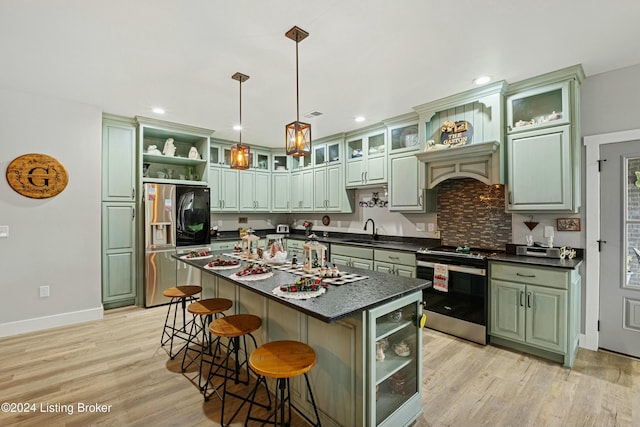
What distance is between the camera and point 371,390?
166 centimetres

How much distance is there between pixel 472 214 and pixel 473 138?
934 mm

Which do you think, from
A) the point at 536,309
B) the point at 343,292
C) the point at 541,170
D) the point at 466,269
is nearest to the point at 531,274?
the point at 536,309

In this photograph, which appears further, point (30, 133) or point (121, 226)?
point (121, 226)

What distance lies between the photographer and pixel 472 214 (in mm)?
3756

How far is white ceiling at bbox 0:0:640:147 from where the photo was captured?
2037 millimetres

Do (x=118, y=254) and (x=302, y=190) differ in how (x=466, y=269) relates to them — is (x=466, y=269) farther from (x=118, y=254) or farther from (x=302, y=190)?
(x=118, y=254)

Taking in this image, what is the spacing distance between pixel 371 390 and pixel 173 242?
12.7ft

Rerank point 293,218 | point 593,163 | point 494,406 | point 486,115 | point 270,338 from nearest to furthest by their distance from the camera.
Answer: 1. point 494,406
2. point 270,338
3. point 593,163
4. point 486,115
5. point 293,218

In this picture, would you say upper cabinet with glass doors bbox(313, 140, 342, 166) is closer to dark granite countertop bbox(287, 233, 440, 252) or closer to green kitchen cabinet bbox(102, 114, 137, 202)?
dark granite countertop bbox(287, 233, 440, 252)

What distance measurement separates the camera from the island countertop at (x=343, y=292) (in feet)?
4.98

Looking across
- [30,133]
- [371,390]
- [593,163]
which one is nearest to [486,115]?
[593,163]

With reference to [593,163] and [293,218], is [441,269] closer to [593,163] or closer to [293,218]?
[593,163]

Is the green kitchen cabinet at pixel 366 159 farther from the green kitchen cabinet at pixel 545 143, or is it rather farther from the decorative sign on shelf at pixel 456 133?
the green kitchen cabinet at pixel 545 143

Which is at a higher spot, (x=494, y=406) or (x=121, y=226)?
(x=121, y=226)
